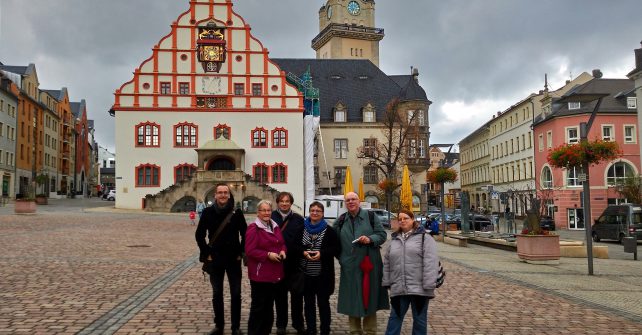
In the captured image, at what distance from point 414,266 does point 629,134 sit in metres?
45.5

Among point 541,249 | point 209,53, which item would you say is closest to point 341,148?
point 209,53

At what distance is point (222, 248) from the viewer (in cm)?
718

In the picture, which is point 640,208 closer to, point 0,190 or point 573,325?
point 573,325

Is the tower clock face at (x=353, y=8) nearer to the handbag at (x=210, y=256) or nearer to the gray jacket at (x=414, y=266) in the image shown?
the handbag at (x=210, y=256)

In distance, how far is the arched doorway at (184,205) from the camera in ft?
152

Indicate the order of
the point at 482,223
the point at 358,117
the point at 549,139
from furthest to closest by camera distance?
the point at 358,117
the point at 549,139
the point at 482,223

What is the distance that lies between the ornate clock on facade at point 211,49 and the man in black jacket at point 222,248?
4393 centimetres

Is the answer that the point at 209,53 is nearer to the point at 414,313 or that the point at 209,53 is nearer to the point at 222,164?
the point at 222,164

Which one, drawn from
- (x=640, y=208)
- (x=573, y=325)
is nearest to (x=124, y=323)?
(x=573, y=325)

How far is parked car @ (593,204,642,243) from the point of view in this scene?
27.7 m

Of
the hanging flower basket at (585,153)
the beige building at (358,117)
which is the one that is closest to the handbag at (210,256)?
the hanging flower basket at (585,153)

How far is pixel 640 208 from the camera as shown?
1099 inches

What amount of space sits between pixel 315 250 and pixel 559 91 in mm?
52328

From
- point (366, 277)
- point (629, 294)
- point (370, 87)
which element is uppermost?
point (370, 87)
